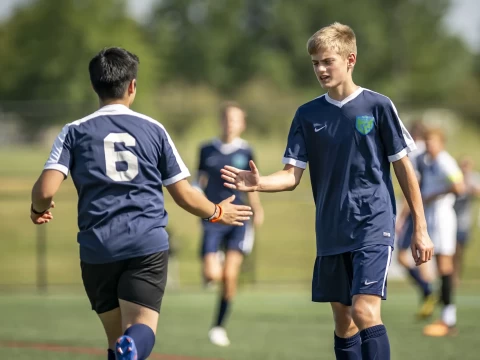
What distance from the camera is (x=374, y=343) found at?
5.67m

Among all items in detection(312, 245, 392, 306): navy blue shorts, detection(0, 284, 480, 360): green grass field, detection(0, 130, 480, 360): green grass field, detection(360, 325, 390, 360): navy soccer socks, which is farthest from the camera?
detection(0, 130, 480, 360): green grass field

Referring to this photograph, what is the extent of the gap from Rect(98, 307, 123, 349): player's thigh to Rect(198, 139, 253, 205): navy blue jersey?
16.1ft

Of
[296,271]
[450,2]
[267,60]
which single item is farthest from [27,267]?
[450,2]

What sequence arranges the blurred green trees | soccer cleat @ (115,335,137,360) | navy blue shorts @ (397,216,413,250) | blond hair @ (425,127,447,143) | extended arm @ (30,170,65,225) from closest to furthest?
1. soccer cleat @ (115,335,137,360)
2. extended arm @ (30,170,65,225)
3. blond hair @ (425,127,447,143)
4. navy blue shorts @ (397,216,413,250)
5. the blurred green trees

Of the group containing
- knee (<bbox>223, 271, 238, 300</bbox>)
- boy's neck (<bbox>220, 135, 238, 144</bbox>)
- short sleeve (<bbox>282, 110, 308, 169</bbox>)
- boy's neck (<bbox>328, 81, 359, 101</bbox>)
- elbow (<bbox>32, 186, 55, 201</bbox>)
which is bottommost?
knee (<bbox>223, 271, 238, 300</bbox>)

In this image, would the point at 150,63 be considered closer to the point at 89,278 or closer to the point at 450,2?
the point at 450,2

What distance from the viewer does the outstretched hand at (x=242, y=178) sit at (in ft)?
19.1

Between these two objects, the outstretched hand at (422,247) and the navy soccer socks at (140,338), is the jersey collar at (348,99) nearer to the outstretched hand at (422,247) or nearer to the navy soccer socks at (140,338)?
the outstretched hand at (422,247)

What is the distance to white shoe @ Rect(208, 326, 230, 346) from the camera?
9516 millimetres

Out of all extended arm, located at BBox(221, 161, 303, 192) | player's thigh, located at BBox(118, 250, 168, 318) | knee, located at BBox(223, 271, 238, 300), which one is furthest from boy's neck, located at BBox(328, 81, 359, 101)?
knee, located at BBox(223, 271, 238, 300)

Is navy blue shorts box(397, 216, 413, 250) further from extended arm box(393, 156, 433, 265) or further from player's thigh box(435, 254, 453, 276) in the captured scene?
extended arm box(393, 156, 433, 265)

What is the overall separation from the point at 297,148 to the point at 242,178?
455 mm

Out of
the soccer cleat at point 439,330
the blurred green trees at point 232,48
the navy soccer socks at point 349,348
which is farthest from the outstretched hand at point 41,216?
the blurred green trees at point 232,48

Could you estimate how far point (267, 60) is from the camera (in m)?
69.0
